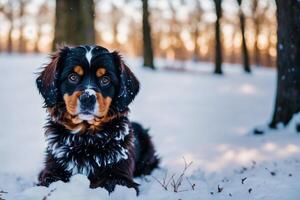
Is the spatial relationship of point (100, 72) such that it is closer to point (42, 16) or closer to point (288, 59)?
point (288, 59)

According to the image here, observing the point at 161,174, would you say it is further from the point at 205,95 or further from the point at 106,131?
the point at 205,95

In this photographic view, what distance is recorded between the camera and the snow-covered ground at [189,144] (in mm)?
4145

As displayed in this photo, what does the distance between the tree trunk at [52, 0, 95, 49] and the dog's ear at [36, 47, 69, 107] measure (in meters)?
9.45

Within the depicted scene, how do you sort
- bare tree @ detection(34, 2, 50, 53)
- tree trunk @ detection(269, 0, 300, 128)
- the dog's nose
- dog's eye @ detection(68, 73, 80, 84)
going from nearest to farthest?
the dog's nose < dog's eye @ detection(68, 73, 80, 84) < tree trunk @ detection(269, 0, 300, 128) < bare tree @ detection(34, 2, 50, 53)

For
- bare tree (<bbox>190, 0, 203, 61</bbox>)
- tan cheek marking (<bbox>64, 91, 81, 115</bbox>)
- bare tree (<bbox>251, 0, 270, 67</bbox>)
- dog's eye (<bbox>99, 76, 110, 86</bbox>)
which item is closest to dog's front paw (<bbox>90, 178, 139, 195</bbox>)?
tan cheek marking (<bbox>64, 91, 81, 115</bbox>)

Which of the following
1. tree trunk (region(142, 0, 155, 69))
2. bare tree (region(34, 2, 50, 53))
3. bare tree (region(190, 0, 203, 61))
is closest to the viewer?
tree trunk (region(142, 0, 155, 69))

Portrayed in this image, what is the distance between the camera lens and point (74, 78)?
4879mm

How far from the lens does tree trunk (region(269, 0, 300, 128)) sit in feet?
27.8

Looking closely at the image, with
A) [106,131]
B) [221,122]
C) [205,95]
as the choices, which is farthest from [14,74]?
[106,131]

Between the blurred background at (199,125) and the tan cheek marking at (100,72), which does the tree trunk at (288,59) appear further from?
the tan cheek marking at (100,72)

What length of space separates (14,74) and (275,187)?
15225 millimetres

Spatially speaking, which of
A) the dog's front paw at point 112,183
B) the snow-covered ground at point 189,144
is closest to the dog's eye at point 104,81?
the dog's front paw at point 112,183

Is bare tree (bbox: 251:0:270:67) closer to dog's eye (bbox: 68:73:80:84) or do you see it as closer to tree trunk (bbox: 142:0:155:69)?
tree trunk (bbox: 142:0:155:69)

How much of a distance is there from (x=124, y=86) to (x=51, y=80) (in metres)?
0.87
